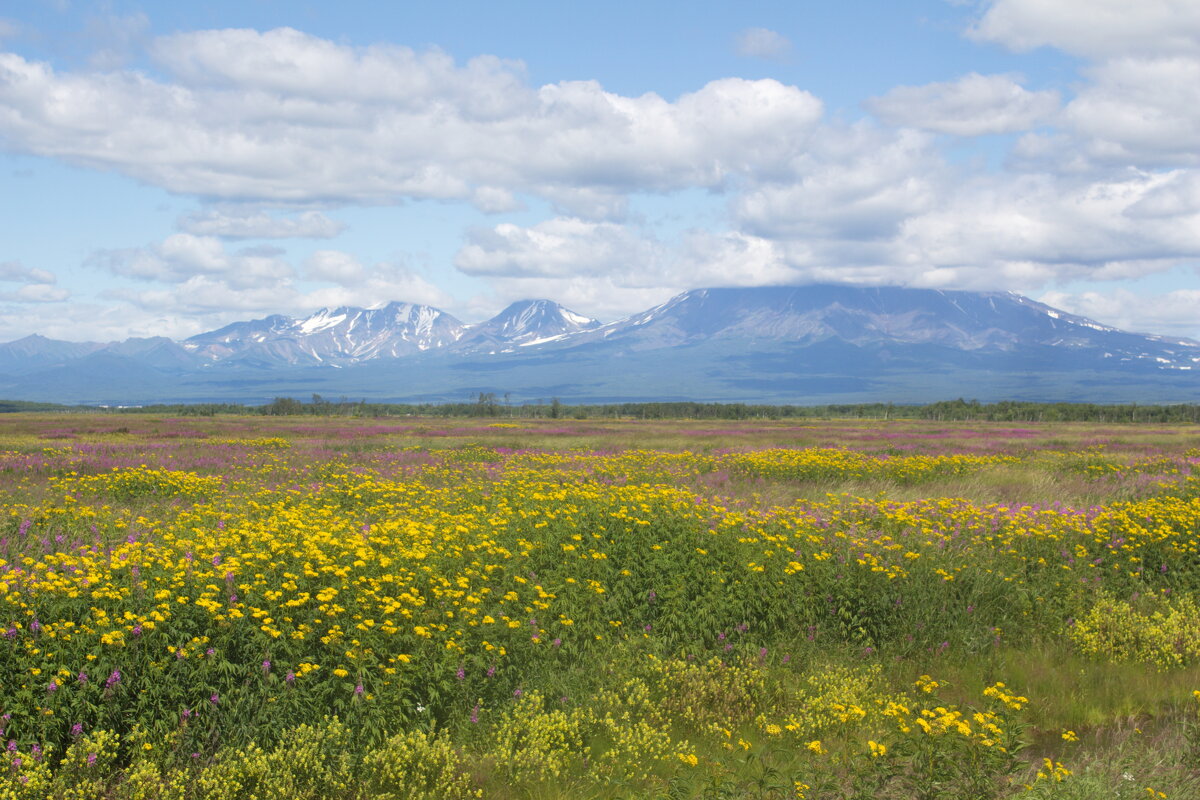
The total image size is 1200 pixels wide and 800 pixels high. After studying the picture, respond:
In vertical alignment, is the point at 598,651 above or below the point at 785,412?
above

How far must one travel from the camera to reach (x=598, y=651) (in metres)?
8.24

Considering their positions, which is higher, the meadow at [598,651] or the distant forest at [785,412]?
the meadow at [598,651]

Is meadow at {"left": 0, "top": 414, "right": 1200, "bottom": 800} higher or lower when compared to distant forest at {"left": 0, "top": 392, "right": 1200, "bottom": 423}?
higher

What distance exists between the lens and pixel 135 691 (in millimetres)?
5961

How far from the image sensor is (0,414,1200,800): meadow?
585 cm

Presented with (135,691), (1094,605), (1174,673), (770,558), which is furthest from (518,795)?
(1094,605)

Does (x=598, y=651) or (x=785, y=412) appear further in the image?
(x=785, y=412)

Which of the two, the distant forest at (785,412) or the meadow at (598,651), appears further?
the distant forest at (785,412)

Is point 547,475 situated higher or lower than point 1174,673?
higher

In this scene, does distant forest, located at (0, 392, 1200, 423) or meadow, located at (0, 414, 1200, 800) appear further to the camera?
distant forest, located at (0, 392, 1200, 423)

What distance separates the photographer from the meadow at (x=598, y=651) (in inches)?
230

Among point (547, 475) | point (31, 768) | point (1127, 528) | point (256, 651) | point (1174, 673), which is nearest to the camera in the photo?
point (31, 768)

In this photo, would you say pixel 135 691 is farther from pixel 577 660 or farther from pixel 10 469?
pixel 10 469

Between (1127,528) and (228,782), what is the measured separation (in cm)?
1257
